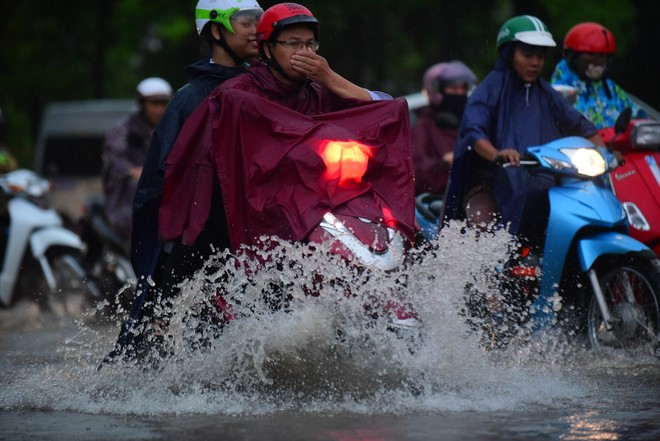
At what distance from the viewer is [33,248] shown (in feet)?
42.0

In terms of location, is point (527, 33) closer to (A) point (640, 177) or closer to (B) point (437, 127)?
(A) point (640, 177)

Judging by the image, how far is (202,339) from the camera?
6.70 metres

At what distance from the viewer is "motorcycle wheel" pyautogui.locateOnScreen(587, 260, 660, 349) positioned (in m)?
7.81

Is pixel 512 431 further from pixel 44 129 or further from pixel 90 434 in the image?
pixel 44 129

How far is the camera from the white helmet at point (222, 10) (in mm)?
7457

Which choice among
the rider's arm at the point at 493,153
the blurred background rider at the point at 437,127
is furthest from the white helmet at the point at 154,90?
the rider's arm at the point at 493,153

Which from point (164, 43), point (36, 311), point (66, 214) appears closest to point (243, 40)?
point (36, 311)

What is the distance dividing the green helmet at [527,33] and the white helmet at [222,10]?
1.82 metres

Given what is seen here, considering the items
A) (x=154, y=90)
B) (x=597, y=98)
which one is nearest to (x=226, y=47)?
(x=597, y=98)

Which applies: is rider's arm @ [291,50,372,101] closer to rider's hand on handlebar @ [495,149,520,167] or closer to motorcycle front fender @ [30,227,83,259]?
rider's hand on handlebar @ [495,149,520,167]

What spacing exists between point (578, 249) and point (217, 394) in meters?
2.43

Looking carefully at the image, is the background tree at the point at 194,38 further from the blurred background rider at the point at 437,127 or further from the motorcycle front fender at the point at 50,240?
the motorcycle front fender at the point at 50,240

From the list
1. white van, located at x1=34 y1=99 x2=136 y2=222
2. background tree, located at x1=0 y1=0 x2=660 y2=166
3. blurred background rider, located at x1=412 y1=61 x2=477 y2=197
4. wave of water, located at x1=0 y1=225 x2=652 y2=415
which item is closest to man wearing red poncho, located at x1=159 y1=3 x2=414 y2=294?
wave of water, located at x1=0 y1=225 x2=652 y2=415

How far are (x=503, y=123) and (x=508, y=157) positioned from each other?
0.61 metres
